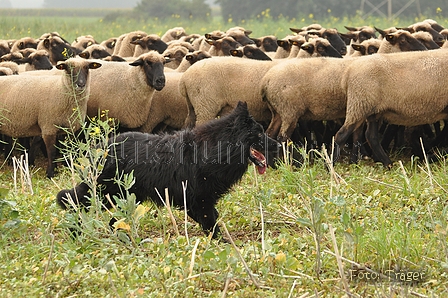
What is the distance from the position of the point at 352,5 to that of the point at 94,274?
39.4 metres

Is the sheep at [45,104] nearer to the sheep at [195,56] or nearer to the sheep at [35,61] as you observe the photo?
the sheep at [195,56]

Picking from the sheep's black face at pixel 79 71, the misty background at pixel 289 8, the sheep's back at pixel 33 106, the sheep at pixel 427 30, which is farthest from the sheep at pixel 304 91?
the misty background at pixel 289 8

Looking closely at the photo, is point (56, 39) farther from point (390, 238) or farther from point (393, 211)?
point (390, 238)

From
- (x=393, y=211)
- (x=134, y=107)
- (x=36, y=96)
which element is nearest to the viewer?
(x=393, y=211)

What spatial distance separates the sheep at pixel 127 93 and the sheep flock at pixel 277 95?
13mm

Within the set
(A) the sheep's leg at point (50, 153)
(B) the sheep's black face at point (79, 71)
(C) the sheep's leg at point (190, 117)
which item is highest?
(B) the sheep's black face at point (79, 71)

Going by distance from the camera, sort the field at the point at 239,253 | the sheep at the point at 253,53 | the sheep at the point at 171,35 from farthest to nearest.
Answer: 1. the sheep at the point at 171,35
2. the sheep at the point at 253,53
3. the field at the point at 239,253

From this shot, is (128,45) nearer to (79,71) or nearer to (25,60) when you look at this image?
(25,60)

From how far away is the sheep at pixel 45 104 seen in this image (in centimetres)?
967

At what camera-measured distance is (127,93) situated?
1051 cm

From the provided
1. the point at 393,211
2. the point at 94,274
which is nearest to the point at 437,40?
the point at 393,211

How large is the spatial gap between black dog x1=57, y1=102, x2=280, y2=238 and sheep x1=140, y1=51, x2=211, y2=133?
4.68m

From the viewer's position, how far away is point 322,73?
955 centimetres

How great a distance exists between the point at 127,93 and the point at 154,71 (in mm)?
531
